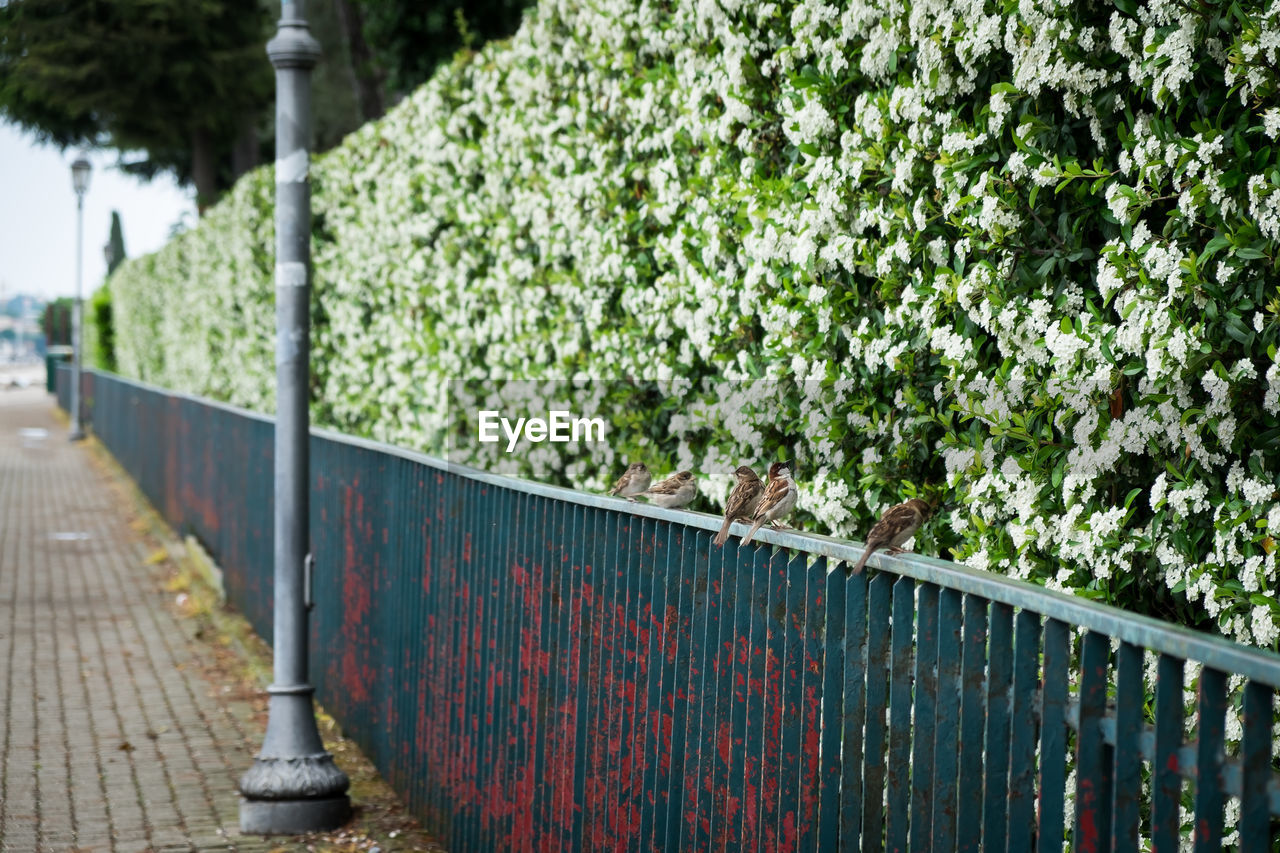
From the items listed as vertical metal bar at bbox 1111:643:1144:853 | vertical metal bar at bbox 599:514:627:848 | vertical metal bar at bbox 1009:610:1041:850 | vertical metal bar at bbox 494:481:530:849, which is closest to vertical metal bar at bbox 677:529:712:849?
vertical metal bar at bbox 599:514:627:848

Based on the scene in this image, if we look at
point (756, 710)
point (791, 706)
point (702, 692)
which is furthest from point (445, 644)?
point (791, 706)

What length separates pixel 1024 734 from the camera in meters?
2.46

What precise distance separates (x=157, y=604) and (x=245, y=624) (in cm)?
168

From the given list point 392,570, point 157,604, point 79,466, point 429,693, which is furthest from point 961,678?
point 79,466

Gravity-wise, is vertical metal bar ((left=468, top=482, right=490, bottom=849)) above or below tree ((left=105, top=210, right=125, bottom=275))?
below

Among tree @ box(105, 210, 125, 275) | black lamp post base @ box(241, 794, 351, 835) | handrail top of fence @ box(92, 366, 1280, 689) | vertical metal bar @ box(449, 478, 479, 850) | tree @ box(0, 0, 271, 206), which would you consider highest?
tree @ box(0, 0, 271, 206)

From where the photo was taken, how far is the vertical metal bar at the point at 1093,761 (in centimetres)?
228

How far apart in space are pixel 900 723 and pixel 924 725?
0.27ft

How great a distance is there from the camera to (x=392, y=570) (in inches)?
255

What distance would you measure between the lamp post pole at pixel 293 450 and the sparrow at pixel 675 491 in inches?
95.2

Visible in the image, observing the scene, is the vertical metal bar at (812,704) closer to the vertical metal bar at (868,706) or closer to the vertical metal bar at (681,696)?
the vertical metal bar at (868,706)

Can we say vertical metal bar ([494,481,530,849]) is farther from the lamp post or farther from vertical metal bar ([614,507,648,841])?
the lamp post

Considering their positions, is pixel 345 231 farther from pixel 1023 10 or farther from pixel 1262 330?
pixel 1262 330

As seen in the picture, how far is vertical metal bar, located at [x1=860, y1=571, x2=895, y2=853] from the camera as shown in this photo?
2.85 meters
